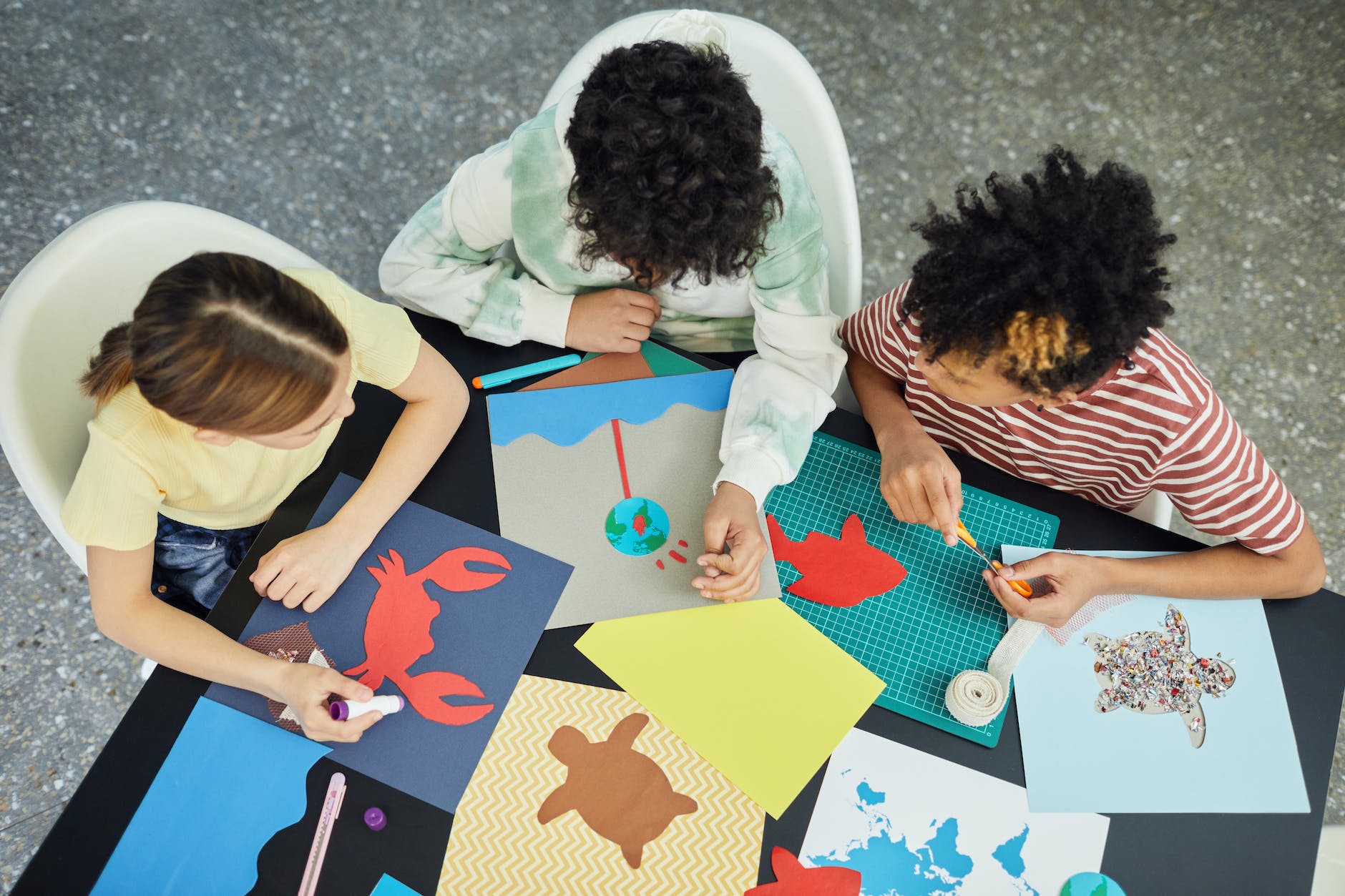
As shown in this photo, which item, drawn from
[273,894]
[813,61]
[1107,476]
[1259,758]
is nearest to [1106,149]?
[813,61]

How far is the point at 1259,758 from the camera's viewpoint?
0.87 metres

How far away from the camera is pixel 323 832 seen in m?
0.81

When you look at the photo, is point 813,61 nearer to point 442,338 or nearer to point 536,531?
point 442,338

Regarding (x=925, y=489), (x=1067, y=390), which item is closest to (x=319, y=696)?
(x=925, y=489)

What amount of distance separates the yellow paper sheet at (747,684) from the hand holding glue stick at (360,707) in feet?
0.59

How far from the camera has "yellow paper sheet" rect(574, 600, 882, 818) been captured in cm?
85

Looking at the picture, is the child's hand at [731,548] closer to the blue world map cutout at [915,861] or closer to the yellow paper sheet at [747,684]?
the yellow paper sheet at [747,684]

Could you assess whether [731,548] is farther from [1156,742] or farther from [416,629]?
[1156,742]

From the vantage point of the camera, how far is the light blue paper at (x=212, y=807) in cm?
79

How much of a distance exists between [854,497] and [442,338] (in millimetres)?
492

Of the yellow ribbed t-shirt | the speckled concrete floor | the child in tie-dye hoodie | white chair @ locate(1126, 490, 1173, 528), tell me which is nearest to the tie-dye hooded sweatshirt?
the child in tie-dye hoodie

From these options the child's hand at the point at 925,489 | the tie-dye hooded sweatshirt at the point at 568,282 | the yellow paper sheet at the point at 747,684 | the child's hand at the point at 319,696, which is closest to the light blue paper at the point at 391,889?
the child's hand at the point at 319,696

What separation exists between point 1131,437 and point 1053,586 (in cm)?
20

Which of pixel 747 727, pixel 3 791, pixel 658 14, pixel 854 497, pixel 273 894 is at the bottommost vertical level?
pixel 3 791
